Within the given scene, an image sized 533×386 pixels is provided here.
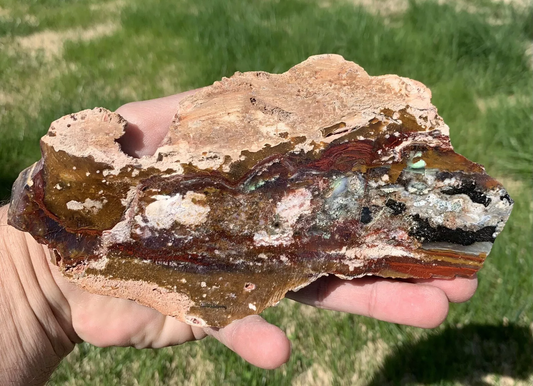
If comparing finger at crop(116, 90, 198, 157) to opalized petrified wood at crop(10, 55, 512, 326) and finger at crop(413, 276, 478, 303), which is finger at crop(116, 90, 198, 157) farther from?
finger at crop(413, 276, 478, 303)

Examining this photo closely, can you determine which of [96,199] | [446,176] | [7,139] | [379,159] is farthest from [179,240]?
[7,139]

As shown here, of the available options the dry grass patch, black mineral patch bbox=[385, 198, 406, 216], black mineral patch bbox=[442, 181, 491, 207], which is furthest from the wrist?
the dry grass patch

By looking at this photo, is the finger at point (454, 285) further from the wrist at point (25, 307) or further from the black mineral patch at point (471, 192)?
the wrist at point (25, 307)

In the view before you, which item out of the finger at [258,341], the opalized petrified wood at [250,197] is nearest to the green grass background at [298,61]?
the finger at [258,341]

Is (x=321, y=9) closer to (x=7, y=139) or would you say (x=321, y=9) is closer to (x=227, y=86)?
(x=7, y=139)

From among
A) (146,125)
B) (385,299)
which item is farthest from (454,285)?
(146,125)
